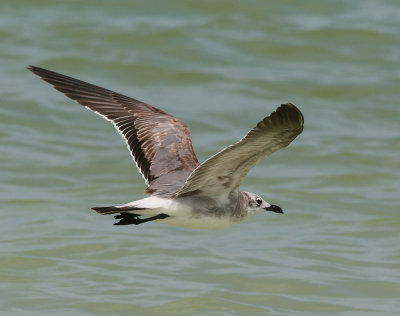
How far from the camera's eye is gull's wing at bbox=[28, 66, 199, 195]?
7.72 metres

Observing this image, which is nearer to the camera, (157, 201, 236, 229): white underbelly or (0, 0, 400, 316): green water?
(157, 201, 236, 229): white underbelly

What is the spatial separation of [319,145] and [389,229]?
8.18 feet

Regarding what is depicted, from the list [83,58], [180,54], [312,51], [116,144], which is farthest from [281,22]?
[116,144]

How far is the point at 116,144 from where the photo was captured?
12.0 metres

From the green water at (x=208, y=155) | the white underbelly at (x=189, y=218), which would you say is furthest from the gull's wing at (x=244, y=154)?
the green water at (x=208, y=155)

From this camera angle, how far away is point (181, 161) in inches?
307

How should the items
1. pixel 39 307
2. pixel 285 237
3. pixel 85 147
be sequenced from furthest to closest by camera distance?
pixel 85 147 → pixel 285 237 → pixel 39 307

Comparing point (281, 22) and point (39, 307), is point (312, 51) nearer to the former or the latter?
point (281, 22)

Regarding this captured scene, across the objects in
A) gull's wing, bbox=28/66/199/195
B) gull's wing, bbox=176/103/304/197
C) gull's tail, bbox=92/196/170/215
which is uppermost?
gull's wing, bbox=28/66/199/195

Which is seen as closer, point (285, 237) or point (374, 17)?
point (285, 237)

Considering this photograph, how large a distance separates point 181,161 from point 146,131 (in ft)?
1.87

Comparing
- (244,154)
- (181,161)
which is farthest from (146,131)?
(244,154)

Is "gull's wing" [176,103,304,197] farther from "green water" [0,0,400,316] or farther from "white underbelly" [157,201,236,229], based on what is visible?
"green water" [0,0,400,316]

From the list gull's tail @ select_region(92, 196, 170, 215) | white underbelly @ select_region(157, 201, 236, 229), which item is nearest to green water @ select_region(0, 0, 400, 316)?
white underbelly @ select_region(157, 201, 236, 229)
